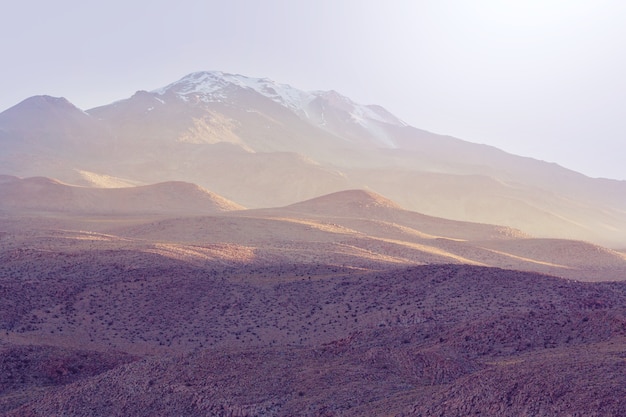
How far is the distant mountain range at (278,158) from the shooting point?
3302 inches

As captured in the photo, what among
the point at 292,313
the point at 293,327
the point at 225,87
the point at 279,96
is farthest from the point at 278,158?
the point at 293,327

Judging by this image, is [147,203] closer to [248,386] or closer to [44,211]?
[44,211]

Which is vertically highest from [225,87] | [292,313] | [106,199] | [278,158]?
[225,87]

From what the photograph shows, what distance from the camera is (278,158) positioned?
302ft

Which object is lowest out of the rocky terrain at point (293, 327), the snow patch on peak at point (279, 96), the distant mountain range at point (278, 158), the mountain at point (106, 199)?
the rocky terrain at point (293, 327)

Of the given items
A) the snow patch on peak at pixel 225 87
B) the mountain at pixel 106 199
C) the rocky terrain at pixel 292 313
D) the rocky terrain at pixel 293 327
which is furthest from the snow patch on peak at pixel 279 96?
the rocky terrain at pixel 293 327

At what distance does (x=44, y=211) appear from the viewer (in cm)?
4884

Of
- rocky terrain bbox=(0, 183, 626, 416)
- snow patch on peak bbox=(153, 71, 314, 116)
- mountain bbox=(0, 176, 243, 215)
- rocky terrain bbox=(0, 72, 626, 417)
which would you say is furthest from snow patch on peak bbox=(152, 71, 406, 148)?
rocky terrain bbox=(0, 183, 626, 416)

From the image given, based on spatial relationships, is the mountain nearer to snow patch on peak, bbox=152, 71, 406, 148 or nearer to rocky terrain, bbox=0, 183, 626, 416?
rocky terrain, bbox=0, 183, 626, 416

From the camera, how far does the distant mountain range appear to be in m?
83.9

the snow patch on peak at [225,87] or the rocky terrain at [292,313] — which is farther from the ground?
the snow patch on peak at [225,87]

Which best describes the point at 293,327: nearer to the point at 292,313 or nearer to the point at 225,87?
the point at 292,313

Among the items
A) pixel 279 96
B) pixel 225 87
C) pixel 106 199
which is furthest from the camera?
pixel 279 96

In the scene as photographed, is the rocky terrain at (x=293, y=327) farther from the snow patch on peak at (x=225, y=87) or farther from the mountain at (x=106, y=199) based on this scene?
the snow patch on peak at (x=225, y=87)
